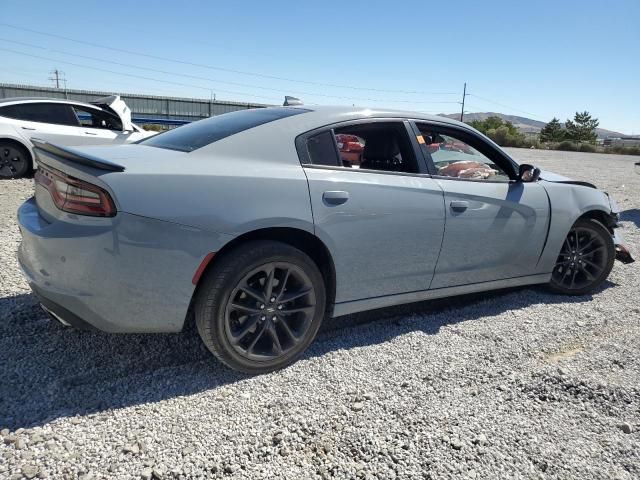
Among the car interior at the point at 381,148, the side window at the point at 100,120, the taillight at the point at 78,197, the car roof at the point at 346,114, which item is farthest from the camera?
the side window at the point at 100,120

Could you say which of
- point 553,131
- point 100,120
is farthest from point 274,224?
point 553,131

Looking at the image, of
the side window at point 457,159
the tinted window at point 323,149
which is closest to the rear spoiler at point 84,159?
the tinted window at point 323,149

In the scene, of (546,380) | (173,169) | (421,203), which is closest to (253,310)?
(173,169)

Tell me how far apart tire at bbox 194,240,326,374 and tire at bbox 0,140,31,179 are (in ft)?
23.8

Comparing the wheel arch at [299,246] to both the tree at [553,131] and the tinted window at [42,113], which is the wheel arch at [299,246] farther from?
the tree at [553,131]

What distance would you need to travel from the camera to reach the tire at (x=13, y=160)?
7883mm

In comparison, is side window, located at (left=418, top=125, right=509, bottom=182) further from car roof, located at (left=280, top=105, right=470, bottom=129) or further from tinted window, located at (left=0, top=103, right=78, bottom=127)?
tinted window, located at (left=0, top=103, right=78, bottom=127)

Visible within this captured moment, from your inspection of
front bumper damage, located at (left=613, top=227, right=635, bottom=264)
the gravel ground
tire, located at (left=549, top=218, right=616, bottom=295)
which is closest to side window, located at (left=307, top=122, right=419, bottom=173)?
the gravel ground

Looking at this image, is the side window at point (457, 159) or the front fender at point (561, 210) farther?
the front fender at point (561, 210)

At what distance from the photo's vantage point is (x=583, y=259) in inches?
167

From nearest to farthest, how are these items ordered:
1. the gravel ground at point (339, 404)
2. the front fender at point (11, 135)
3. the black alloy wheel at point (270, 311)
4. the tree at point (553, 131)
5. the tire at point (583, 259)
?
the gravel ground at point (339, 404) → the black alloy wheel at point (270, 311) → the tire at point (583, 259) → the front fender at point (11, 135) → the tree at point (553, 131)

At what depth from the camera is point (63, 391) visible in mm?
2424

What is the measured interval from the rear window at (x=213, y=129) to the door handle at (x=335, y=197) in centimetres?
61

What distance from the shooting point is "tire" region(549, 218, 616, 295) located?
4.18m
